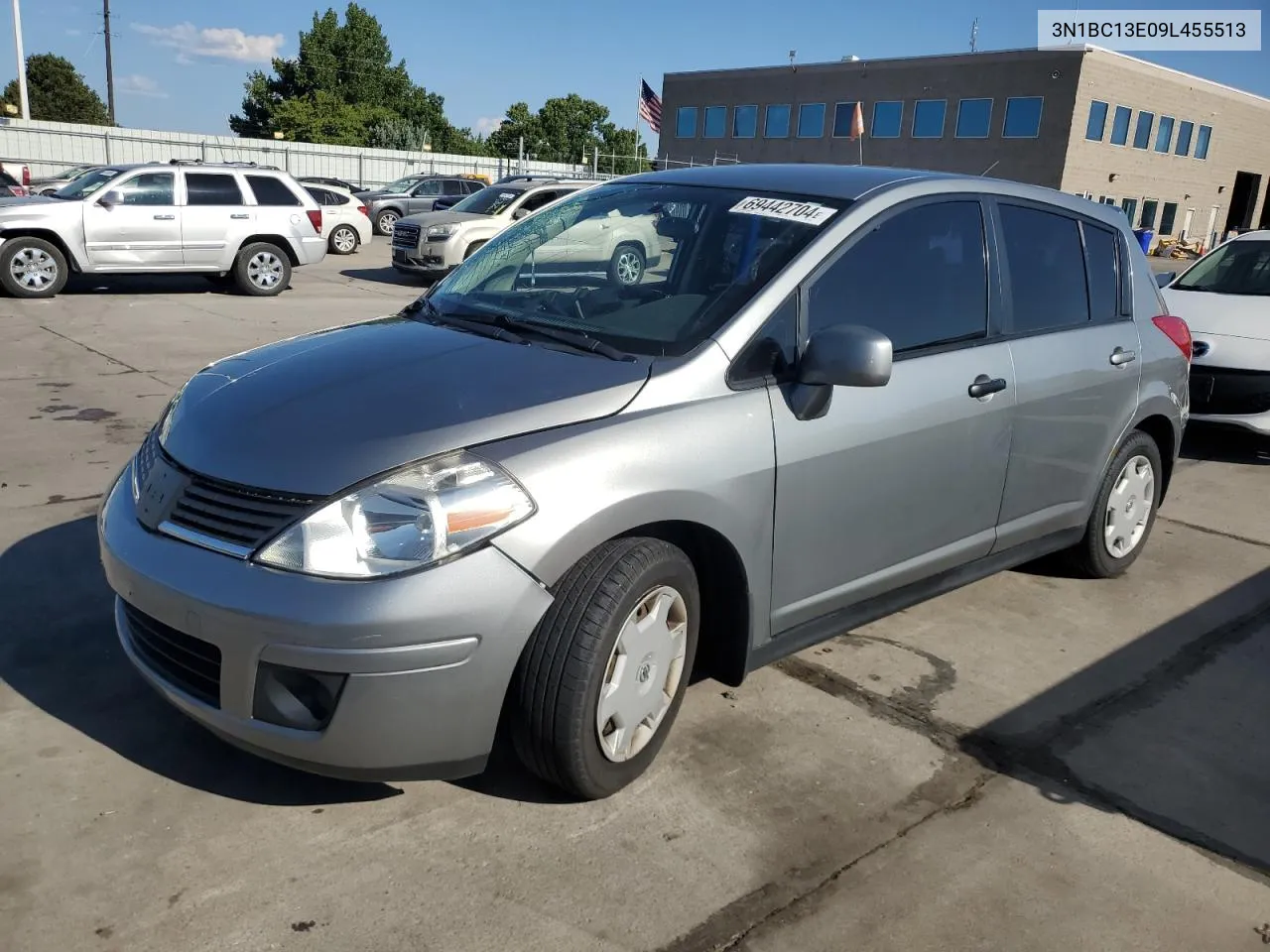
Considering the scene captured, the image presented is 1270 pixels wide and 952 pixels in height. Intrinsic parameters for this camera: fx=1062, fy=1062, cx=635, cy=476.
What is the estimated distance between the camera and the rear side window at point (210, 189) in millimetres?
13367

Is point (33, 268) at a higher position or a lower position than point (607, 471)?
lower

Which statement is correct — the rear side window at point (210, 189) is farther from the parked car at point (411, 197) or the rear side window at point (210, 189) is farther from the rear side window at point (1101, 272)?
the parked car at point (411, 197)

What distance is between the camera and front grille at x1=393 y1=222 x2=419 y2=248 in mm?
16219

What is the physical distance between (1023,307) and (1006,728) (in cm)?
162

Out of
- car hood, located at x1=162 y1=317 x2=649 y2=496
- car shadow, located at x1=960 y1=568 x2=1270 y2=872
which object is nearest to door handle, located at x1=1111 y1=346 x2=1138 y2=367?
car shadow, located at x1=960 y1=568 x2=1270 y2=872

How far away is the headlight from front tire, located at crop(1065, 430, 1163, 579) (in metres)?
3.19

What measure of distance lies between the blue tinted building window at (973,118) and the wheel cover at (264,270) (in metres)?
39.8

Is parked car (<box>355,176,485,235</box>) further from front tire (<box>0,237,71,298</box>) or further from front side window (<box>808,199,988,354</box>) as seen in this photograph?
front side window (<box>808,199,988,354</box>)

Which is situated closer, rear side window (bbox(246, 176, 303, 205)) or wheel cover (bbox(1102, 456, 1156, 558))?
wheel cover (bbox(1102, 456, 1156, 558))

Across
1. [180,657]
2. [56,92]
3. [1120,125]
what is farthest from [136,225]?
[56,92]

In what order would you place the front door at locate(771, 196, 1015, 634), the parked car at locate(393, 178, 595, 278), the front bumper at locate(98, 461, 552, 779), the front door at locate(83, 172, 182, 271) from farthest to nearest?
1. the parked car at locate(393, 178, 595, 278)
2. the front door at locate(83, 172, 182, 271)
3. the front door at locate(771, 196, 1015, 634)
4. the front bumper at locate(98, 461, 552, 779)

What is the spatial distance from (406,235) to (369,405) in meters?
14.3

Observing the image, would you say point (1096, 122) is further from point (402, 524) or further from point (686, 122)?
point (402, 524)

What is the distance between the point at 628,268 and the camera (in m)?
3.72
